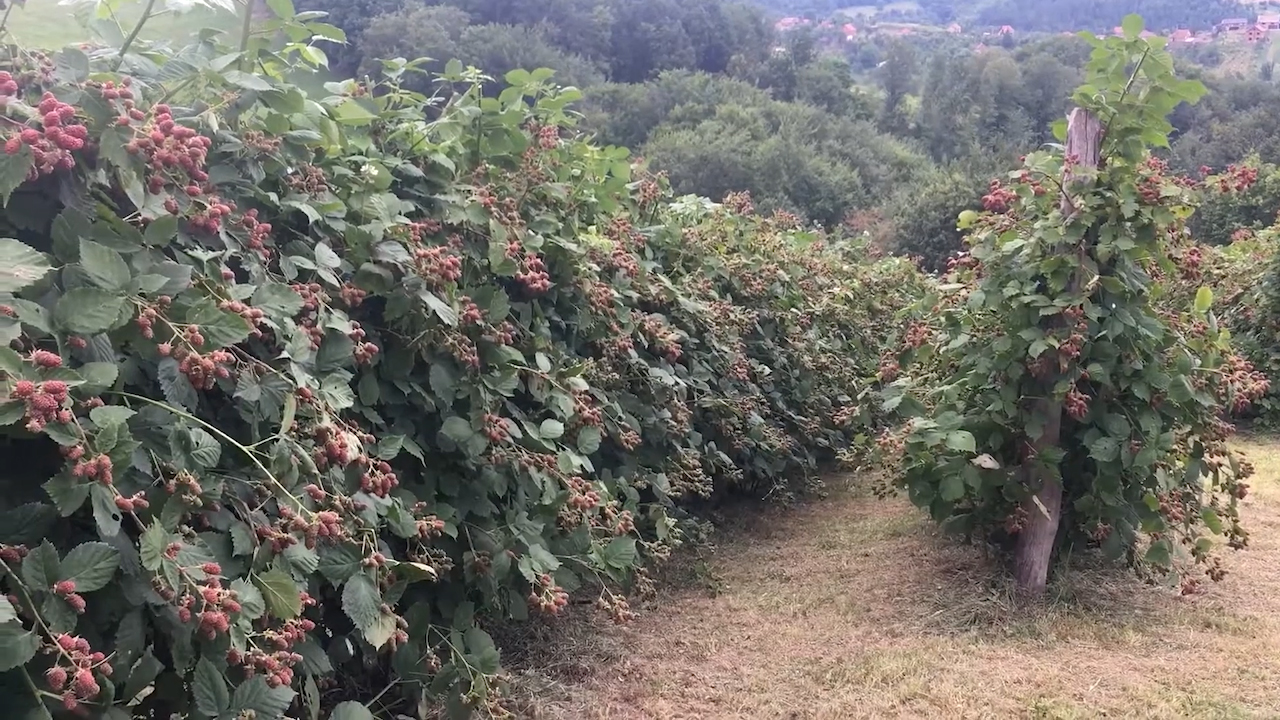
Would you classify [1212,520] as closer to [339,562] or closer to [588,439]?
[588,439]

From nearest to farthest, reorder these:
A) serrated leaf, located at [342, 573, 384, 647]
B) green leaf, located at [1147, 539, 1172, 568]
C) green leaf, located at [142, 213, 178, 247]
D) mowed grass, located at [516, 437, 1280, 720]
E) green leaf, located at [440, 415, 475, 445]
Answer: green leaf, located at [142, 213, 178, 247] < serrated leaf, located at [342, 573, 384, 647] < green leaf, located at [440, 415, 475, 445] < mowed grass, located at [516, 437, 1280, 720] < green leaf, located at [1147, 539, 1172, 568]

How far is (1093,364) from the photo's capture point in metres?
3.22

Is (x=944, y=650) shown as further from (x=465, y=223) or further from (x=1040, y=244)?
(x=465, y=223)

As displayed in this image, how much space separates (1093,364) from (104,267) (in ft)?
9.57

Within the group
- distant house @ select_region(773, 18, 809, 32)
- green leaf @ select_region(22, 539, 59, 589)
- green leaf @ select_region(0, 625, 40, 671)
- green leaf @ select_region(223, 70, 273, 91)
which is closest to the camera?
green leaf @ select_region(0, 625, 40, 671)

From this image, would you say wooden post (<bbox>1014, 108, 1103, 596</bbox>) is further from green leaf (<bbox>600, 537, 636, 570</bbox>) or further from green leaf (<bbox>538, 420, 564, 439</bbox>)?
green leaf (<bbox>538, 420, 564, 439</bbox>)

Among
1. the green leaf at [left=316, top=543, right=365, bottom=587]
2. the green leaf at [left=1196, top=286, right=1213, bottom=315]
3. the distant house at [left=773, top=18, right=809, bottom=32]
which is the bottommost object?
the distant house at [left=773, top=18, right=809, bottom=32]

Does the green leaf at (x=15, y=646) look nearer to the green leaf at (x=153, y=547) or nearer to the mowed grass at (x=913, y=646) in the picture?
the green leaf at (x=153, y=547)

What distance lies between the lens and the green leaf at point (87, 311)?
1.29 meters

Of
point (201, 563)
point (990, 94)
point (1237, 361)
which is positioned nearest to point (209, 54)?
point (201, 563)

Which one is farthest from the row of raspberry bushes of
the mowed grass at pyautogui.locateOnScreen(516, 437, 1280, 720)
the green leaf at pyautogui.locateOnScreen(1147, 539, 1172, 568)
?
the green leaf at pyautogui.locateOnScreen(1147, 539, 1172, 568)

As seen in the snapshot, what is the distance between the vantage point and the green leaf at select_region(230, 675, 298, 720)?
136cm

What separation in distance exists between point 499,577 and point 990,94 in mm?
31325

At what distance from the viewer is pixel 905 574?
12.5 feet
